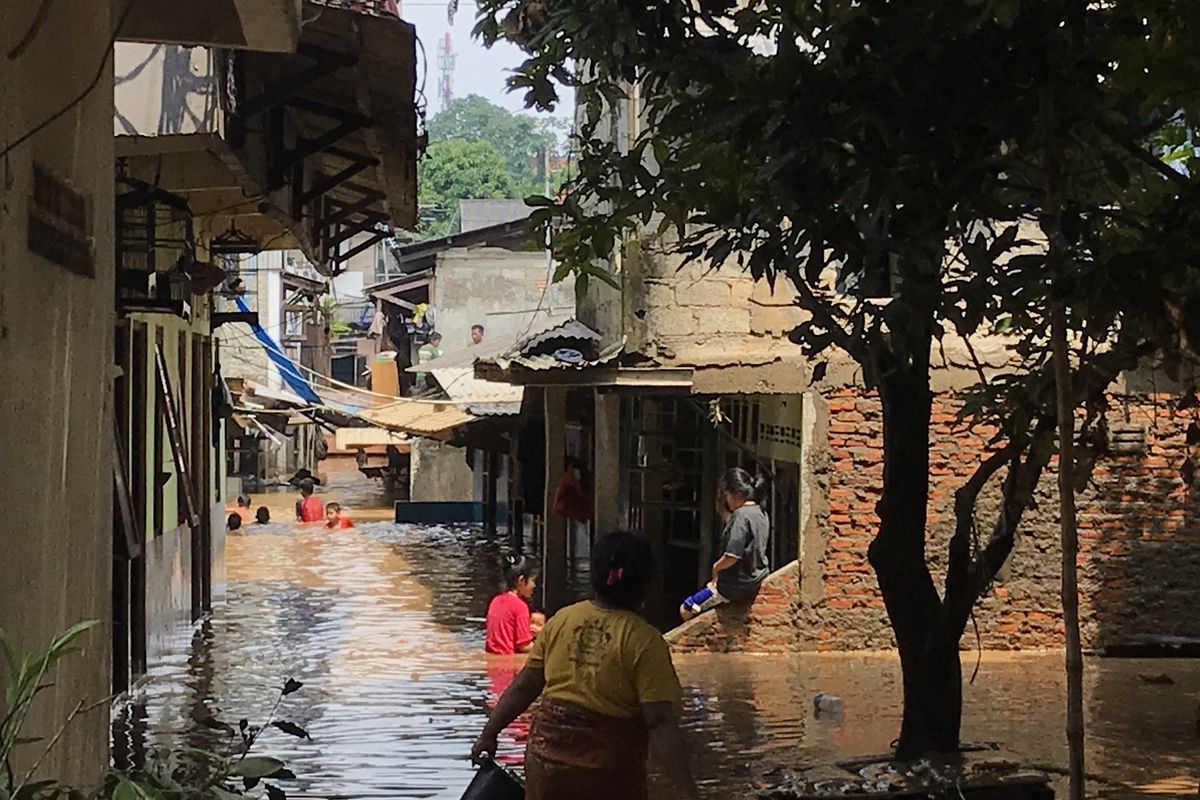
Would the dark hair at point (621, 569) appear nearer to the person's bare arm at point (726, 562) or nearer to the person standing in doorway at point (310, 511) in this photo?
the person's bare arm at point (726, 562)

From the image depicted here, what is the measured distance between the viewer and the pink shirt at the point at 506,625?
14852mm

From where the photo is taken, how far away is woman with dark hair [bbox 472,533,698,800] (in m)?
5.75

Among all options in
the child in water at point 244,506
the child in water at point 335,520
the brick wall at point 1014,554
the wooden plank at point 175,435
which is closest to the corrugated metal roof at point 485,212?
the child in water at point 244,506

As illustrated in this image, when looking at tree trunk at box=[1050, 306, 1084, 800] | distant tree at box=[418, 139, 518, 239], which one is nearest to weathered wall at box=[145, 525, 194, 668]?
tree trunk at box=[1050, 306, 1084, 800]

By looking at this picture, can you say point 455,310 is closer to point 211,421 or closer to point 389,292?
point 389,292

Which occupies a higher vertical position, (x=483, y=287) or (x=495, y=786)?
(x=483, y=287)

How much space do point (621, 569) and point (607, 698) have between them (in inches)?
17.4

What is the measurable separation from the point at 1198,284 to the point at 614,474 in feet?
35.5

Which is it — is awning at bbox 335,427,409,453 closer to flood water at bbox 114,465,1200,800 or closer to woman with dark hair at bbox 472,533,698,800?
flood water at bbox 114,465,1200,800

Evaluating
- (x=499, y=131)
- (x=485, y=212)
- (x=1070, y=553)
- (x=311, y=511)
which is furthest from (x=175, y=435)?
(x=499, y=131)

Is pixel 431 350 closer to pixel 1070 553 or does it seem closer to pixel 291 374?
pixel 291 374

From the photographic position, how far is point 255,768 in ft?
11.7

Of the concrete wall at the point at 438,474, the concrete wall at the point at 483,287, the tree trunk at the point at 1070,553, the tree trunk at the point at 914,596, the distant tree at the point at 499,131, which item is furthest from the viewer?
the distant tree at the point at 499,131

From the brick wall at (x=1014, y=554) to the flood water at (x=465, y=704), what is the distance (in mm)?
285
